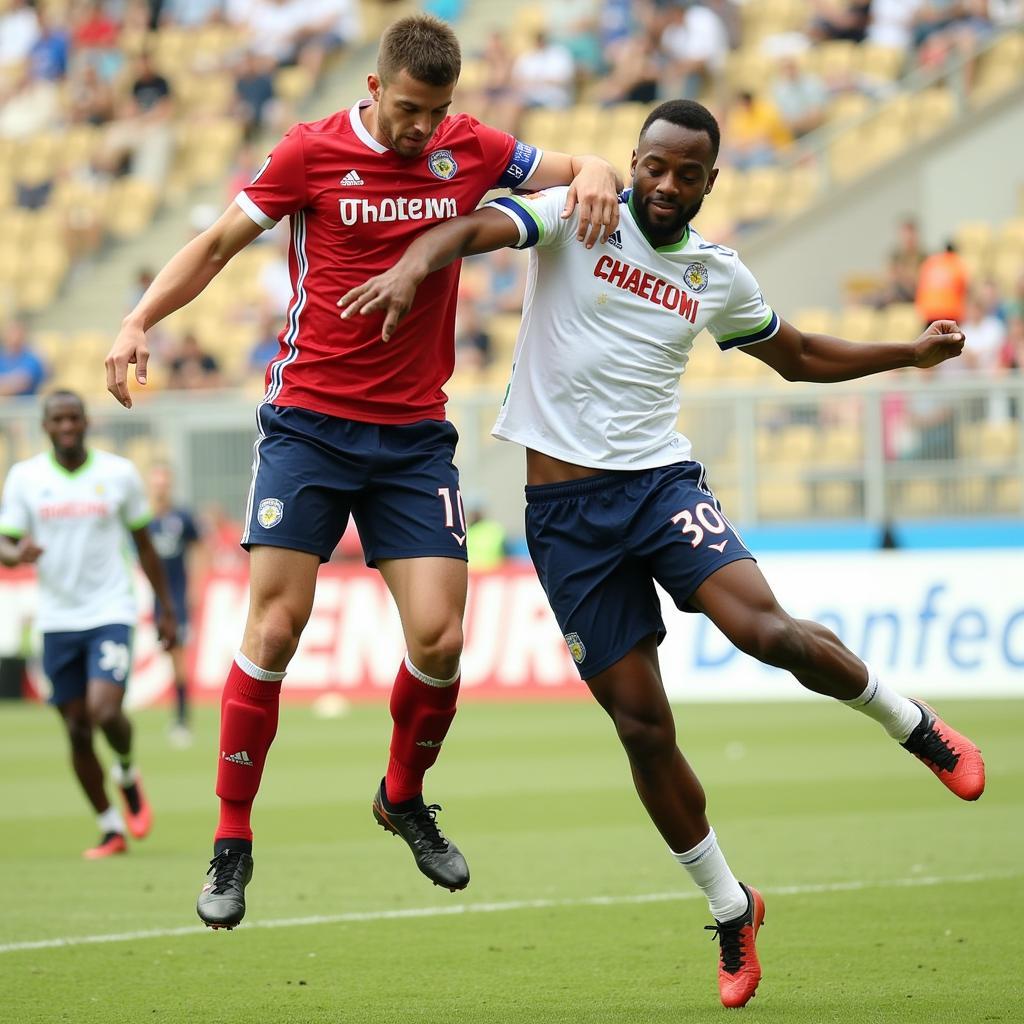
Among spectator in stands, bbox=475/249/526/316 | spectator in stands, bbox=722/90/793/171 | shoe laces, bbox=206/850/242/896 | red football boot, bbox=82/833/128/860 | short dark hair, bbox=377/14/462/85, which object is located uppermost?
spectator in stands, bbox=722/90/793/171

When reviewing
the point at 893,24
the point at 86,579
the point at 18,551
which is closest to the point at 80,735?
the point at 86,579

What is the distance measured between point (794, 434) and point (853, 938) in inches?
453

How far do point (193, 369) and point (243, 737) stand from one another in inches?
639

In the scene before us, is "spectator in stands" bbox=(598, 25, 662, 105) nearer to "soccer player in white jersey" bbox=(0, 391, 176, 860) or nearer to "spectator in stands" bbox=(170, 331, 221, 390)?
"spectator in stands" bbox=(170, 331, 221, 390)

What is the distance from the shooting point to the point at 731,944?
21.9 ft

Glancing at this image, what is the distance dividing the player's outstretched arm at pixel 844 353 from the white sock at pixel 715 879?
5.55 feet

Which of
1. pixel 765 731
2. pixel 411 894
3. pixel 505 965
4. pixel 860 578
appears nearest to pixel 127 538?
pixel 411 894

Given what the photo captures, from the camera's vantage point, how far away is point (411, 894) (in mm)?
9125

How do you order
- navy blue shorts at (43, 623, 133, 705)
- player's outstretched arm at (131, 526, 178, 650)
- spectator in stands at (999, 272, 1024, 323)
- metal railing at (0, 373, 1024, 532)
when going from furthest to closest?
spectator in stands at (999, 272, 1024, 323), metal railing at (0, 373, 1024, 532), player's outstretched arm at (131, 526, 178, 650), navy blue shorts at (43, 623, 133, 705)

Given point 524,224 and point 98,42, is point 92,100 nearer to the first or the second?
point 98,42

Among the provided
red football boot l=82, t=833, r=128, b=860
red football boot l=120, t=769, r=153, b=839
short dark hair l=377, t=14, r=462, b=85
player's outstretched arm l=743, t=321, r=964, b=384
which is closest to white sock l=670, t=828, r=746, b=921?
player's outstretched arm l=743, t=321, r=964, b=384

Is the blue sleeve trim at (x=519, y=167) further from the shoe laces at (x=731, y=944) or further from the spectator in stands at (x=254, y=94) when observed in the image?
the spectator in stands at (x=254, y=94)

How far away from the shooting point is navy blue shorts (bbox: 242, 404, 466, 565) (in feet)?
21.4

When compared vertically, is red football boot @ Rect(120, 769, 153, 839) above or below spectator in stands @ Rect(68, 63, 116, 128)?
below
